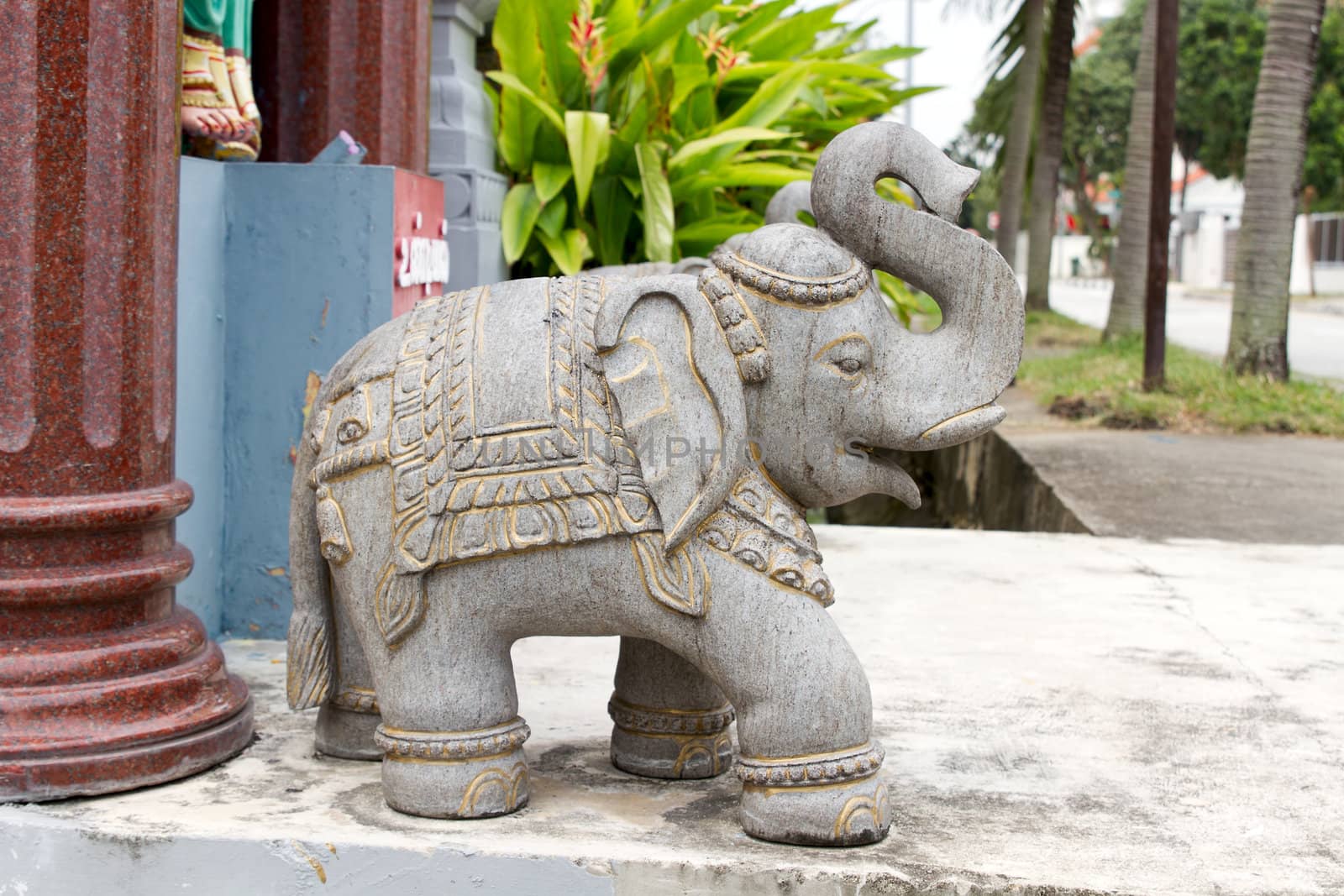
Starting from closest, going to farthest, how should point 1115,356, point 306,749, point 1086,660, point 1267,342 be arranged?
1. point 306,749
2. point 1086,660
3. point 1267,342
4. point 1115,356

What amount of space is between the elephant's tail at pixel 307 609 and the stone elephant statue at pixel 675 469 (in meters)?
0.16

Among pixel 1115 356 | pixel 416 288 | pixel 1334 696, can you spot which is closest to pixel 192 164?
pixel 416 288

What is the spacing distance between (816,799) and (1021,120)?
46.8ft

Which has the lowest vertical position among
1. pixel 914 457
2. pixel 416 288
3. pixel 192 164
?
pixel 914 457

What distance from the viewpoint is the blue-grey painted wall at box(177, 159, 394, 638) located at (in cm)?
335

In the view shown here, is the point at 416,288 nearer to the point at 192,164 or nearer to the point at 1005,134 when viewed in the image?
the point at 192,164

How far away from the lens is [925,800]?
2467 millimetres

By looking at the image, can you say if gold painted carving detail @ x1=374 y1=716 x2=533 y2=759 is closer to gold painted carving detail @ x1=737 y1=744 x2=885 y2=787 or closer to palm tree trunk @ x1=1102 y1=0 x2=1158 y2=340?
gold painted carving detail @ x1=737 y1=744 x2=885 y2=787

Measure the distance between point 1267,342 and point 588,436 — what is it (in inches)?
321

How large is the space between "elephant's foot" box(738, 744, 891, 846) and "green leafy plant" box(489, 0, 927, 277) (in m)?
3.16

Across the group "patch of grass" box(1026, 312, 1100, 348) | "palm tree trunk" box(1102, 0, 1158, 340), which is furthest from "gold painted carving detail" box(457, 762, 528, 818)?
"patch of grass" box(1026, 312, 1100, 348)

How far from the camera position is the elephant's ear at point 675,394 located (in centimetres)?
211

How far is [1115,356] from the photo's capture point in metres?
11.4

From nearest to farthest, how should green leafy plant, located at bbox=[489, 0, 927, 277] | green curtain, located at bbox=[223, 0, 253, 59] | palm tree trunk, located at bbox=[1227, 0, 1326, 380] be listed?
1. green curtain, located at bbox=[223, 0, 253, 59]
2. green leafy plant, located at bbox=[489, 0, 927, 277]
3. palm tree trunk, located at bbox=[1227, 0, 1326, 380]
